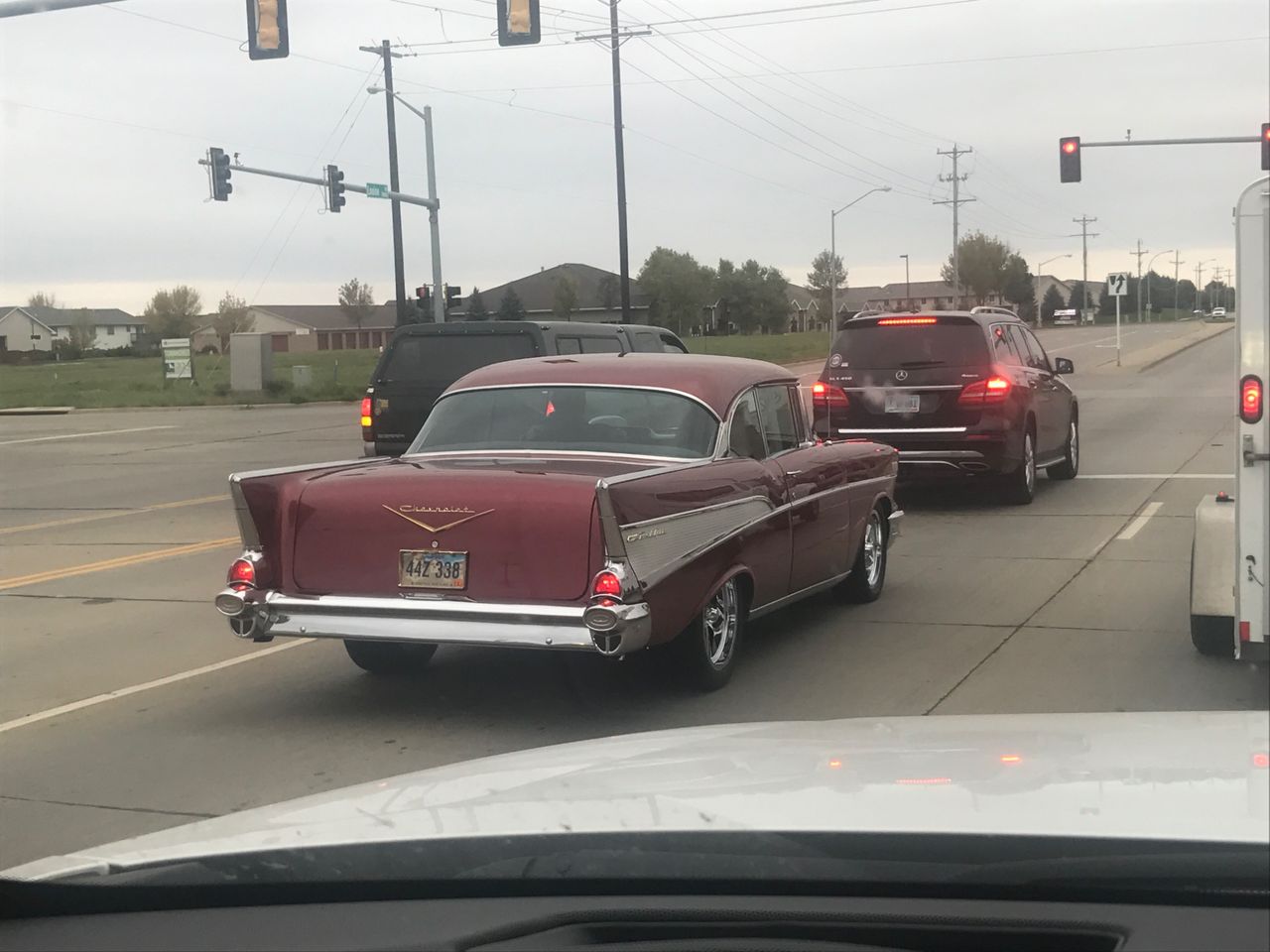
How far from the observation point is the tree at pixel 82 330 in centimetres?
11981

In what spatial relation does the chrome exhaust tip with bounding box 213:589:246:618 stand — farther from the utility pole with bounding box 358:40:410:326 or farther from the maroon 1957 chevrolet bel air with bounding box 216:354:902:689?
the utility pole with bounding box 358:40:410:326

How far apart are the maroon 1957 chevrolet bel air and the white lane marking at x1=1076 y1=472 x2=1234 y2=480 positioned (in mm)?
9107

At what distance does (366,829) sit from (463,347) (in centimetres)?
1341

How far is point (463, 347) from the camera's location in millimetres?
15617

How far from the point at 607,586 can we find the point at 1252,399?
290cm

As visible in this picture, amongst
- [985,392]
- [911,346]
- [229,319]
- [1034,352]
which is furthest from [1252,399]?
[229,319]

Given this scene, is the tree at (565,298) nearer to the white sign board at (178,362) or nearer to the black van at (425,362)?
the white sign board at (178,362)

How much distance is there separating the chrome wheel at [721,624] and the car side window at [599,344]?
9.44 meters

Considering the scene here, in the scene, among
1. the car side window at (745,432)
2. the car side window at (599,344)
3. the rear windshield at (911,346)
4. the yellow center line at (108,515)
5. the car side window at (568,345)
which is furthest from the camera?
the car side window at (599,344)

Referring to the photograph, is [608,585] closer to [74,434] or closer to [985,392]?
[985,392]

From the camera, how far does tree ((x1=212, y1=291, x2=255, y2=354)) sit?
120781 millimetres

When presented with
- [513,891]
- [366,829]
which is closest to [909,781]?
[513,891]

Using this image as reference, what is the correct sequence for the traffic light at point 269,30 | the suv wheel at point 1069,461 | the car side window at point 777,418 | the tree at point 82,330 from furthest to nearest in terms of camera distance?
the tree at point 82,330 < the traffic light at point 269,30 < the suv wheel at point 1069,461 < the car side window at point 777,418

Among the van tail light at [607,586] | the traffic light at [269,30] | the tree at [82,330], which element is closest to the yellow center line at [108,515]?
the traffic light at [269,30]
